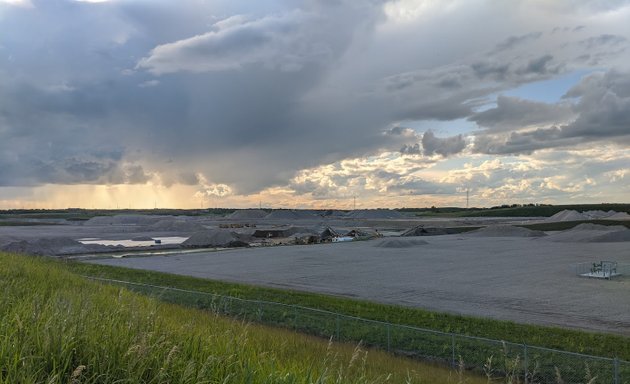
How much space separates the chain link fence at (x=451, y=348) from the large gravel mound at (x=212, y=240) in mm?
55145

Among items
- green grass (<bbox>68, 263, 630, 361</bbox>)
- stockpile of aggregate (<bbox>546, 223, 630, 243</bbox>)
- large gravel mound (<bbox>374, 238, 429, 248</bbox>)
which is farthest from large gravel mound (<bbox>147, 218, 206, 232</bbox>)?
green grass (<bbox>68, 263, 630, 361</bbox>)

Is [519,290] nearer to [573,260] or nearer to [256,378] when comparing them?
[573,260]

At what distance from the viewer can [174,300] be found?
2500cm

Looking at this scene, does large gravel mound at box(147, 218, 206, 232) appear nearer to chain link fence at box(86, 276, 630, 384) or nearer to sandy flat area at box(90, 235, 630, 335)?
sandy flat area at box(90, 235, 630, 335)

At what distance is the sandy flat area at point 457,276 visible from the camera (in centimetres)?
2733

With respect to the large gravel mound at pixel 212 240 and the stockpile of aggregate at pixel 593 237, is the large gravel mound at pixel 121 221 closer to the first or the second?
the large gravel mound at pixel 212 240

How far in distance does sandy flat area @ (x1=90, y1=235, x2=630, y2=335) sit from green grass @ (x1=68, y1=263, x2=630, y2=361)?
2.41 m

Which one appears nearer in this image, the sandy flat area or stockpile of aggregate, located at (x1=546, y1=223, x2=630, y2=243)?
the sandy flat area

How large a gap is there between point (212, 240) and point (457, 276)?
155ft

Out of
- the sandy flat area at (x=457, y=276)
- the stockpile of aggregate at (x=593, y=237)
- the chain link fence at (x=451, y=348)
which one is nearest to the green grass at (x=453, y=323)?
the sandy flat area at (x=457, y=276)

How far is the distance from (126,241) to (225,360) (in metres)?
88.8

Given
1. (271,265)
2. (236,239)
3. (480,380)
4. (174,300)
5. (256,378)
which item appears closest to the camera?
(256,378)

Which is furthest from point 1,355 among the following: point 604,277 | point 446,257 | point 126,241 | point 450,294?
point 126,241

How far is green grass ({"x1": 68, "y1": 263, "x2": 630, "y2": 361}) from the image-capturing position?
1966 cm
